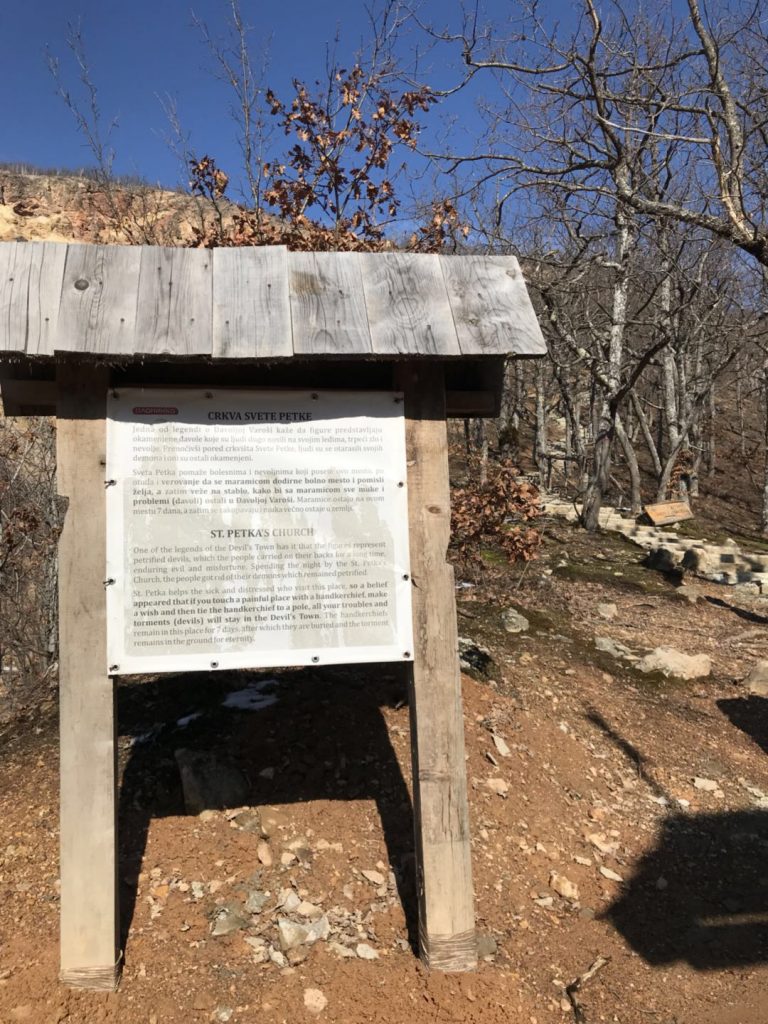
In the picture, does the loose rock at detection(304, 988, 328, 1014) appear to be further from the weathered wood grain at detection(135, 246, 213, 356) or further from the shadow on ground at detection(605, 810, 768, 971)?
the weathered wood grain at detection(135, 246, 213, 356)

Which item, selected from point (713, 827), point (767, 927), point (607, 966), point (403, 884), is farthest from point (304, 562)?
point (713, 827)

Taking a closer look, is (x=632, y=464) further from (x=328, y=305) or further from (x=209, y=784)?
(x=328, y=305)

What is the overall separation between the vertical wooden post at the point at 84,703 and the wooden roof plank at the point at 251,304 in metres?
0.55

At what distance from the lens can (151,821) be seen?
12.1 feet

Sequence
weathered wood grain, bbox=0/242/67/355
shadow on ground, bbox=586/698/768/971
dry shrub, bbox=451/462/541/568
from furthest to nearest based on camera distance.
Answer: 1. dry shrub, bbox=451/462/541/568
2. shadow on ground, bbox=586/698/768/971
3. weathered wood grain, bbox=0/242/67/355

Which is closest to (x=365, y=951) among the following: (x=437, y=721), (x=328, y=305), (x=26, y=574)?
(x=437, y=721)

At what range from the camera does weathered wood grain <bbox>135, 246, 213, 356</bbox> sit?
102 inches

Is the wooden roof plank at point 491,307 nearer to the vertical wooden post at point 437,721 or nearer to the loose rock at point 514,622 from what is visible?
the vertical wooden post at point 437,721

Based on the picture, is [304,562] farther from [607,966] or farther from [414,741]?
[607,966]

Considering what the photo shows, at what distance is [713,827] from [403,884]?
7.20ft

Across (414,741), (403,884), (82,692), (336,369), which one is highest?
(336,369)

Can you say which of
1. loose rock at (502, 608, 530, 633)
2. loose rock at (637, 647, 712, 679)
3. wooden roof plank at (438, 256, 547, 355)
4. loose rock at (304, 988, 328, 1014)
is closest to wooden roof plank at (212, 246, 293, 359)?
wooden roof plank at (438, 256, 547, 355)

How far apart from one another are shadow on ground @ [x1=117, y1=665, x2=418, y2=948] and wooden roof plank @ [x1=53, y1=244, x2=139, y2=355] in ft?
7.96

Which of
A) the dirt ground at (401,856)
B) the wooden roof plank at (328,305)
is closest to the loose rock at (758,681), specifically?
the dirt ground at (401,856)
